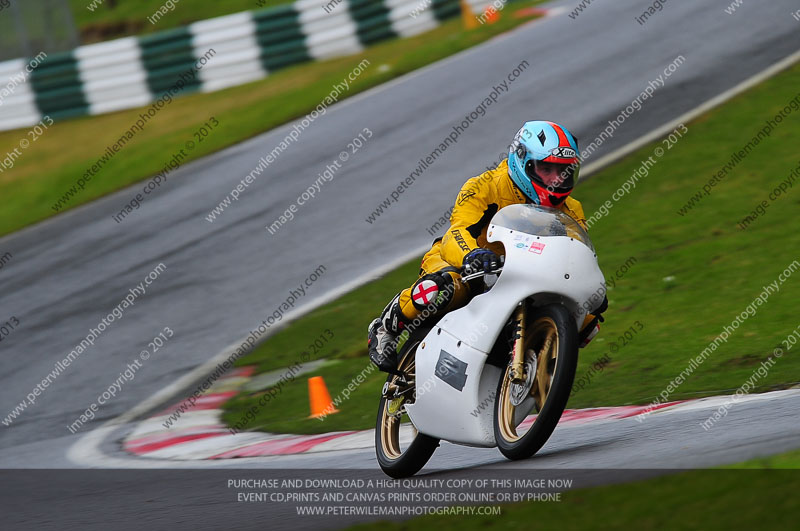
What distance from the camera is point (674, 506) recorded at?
401cm

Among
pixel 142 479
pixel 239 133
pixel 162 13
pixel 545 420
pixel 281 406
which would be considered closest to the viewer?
pixel 545 420

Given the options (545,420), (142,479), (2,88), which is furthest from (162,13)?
(545,420)

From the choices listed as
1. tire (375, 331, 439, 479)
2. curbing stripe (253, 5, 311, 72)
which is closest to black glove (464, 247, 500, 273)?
tire (375, 331, 439, 479)

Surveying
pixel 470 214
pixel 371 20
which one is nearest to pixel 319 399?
pixel 470 214

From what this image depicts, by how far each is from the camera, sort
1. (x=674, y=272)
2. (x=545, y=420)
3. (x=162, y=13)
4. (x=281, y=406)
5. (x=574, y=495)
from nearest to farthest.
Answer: (x=574, y=495), (x=545, y=420), (x=281, y=406), (x=674, y=272), (x=162, y=13)

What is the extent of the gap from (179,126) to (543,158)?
13.8m

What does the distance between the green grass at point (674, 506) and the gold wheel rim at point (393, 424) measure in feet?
5.80

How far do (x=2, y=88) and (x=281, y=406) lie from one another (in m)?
13.0

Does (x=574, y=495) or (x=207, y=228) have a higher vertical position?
(x=574, y=495)

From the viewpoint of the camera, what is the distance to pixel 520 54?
17.7m

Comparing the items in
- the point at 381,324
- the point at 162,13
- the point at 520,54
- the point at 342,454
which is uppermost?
the point at 381,324

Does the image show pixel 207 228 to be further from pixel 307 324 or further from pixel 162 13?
pixel 162 13

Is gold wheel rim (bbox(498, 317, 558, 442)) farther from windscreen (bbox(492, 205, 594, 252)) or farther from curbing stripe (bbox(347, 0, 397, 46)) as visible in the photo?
curbing stripe (bbox(347, 0, 397, 46))

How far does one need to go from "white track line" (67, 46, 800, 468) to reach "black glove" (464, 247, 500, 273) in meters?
3.28
